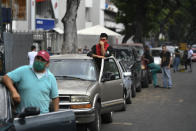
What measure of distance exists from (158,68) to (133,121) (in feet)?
31.1

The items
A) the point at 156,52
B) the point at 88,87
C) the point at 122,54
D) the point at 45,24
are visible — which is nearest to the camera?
the point at 88,87

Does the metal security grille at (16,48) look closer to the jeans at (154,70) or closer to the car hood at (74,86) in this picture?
the jeans at (154,70)

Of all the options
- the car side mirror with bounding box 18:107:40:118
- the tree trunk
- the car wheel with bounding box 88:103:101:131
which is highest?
the tree trunk

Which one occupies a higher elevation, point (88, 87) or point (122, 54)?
point (122, 54)

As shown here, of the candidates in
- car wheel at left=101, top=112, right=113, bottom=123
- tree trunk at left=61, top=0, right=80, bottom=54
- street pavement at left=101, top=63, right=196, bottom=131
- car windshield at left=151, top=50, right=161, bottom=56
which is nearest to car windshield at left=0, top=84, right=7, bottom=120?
street pavement at left=101, top=63, right=196, bottom=131

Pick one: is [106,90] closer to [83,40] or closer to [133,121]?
[133,121]

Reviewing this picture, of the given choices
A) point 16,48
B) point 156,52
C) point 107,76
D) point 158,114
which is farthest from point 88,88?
point 156,52

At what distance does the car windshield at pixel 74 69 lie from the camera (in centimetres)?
993

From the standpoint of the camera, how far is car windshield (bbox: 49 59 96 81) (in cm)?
Result: 993

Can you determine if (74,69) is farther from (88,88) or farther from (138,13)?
(138,13)

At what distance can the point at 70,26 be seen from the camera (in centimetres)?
2017

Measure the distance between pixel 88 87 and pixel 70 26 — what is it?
11.3 m

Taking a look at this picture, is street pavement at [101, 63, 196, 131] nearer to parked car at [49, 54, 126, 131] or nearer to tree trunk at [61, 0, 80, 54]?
parked car at [49, 54, 126, 131]

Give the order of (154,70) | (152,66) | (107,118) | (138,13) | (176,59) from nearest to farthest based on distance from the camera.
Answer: (107,118)
(154,70)
(152,66)
(176,59)
(138,13)
